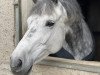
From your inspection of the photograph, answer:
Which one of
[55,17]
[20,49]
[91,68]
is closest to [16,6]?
[55,17]

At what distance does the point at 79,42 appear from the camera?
257 centimetres

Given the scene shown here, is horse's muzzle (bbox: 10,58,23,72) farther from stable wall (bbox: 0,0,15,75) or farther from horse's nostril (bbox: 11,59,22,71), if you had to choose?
stable wall (bbox: 0,0,15,75)

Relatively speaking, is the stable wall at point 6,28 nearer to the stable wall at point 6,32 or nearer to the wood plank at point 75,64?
the stable wall at point 6,32

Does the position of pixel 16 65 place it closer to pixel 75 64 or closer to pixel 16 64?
pixel 16 64

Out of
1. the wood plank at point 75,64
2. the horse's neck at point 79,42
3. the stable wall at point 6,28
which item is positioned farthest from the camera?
the stable wall at point 6,28

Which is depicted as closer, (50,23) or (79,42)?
(50,23)

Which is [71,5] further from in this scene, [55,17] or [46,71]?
[46,71]

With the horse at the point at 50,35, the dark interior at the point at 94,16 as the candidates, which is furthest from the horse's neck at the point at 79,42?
the dark interior at the point at 94,16

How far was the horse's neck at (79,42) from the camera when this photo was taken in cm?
250

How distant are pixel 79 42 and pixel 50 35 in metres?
0.46

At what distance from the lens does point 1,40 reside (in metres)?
2.85

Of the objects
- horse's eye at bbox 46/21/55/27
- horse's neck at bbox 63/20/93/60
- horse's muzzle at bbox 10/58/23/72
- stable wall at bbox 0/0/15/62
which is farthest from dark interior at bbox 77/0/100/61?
horse's muzzle at bbox 10/58/23/72

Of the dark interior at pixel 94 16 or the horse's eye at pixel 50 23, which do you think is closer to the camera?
Result: the horse's eye at pixel 50 23

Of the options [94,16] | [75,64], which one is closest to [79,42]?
[75,64]
